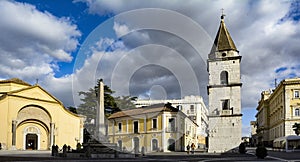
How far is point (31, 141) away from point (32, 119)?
2.68 metres

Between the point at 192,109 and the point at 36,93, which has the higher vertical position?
the point at 36,93

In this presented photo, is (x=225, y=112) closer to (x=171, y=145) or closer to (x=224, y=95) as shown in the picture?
(x=224, y=95)

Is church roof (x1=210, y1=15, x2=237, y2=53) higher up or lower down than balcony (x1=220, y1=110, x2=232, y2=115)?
higher up

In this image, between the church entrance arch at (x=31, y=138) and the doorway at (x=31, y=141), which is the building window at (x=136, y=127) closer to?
the church entrance arch at (x=31, y=138)

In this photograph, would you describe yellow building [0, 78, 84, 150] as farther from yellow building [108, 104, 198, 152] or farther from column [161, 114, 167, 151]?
column [161, 114, 167, 151]

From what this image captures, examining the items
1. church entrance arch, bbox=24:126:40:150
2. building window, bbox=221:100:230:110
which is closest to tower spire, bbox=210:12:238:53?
building window, bbox=221:100:230:110

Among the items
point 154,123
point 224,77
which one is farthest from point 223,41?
point 154,123

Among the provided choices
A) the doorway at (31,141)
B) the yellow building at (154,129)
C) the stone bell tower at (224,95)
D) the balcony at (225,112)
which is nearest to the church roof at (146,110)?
the yellow building at (154,129)

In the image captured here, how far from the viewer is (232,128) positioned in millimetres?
37719

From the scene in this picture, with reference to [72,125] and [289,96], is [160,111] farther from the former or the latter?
[289,96]

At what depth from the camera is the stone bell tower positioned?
37.8 metres

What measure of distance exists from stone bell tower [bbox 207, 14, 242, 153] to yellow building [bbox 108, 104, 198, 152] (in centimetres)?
871

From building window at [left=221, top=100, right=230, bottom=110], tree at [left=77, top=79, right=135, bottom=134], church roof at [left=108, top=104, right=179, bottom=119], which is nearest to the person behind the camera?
building window at [left=221, top=100, right=230, bottom=110]

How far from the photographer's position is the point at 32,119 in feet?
139
